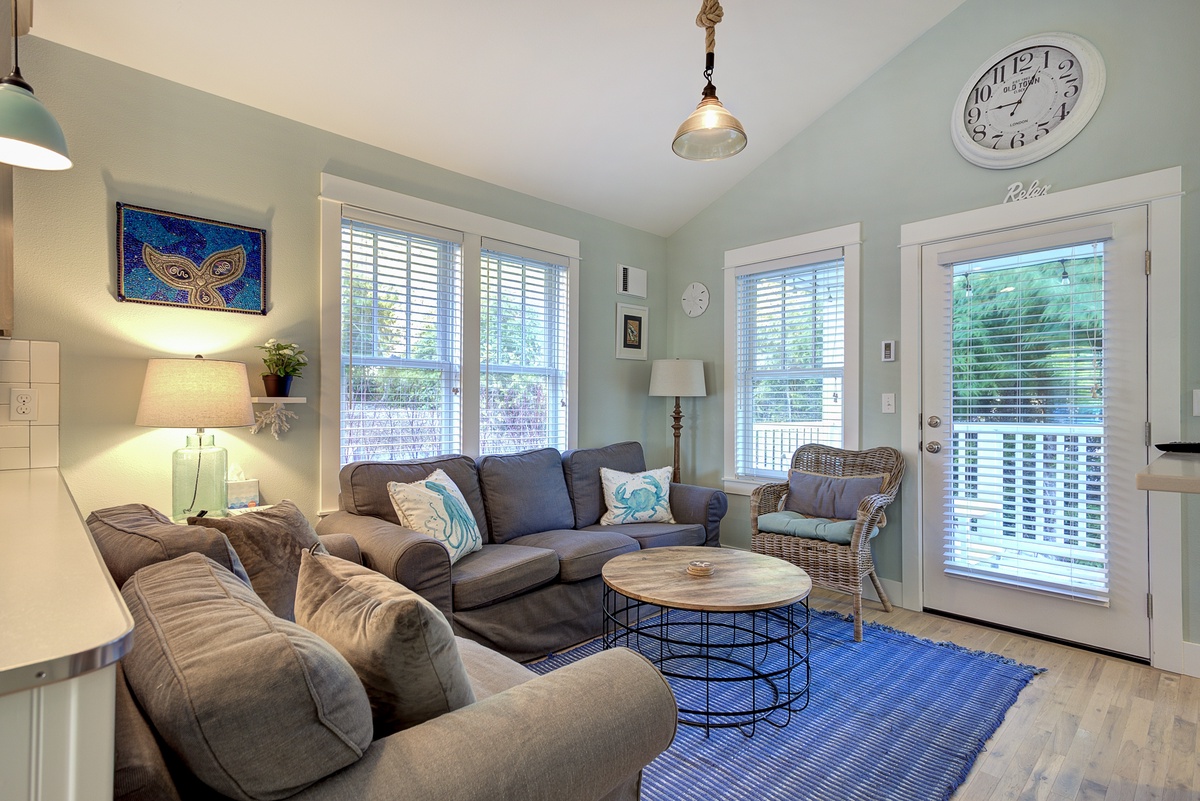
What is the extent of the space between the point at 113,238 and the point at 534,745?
259 centimetres

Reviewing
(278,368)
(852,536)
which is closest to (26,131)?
(278,368)

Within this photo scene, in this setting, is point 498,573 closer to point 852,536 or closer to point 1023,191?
point 852,536

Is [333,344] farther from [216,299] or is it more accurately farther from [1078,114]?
[1078,114]

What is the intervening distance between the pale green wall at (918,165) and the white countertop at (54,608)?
3.57 meters

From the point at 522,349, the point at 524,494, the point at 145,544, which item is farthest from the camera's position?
the point at 522,349

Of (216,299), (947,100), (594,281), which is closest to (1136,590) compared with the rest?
(947,100)

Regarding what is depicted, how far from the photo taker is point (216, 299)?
265cm

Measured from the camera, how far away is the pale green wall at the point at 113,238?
2.29 meters

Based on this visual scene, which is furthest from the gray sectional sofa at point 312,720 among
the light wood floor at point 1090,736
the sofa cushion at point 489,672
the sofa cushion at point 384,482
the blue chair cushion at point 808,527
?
the blue chair cushion at point 808,527

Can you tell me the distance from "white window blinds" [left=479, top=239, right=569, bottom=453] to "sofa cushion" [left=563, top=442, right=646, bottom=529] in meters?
0.32

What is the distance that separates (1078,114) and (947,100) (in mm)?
628

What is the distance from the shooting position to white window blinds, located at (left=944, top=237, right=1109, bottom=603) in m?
2.86

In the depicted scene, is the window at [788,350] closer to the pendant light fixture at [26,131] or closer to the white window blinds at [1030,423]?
the white window blinds at [1030,423]

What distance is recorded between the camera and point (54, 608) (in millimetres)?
573
